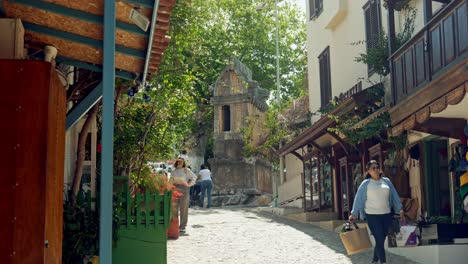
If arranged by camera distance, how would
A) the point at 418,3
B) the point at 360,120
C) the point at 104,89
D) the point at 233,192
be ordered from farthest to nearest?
the point at 233,192
the point at 360,120
the point at 418,3
the point at 104,89

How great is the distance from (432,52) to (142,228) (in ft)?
17.2

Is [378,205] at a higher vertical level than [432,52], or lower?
lower

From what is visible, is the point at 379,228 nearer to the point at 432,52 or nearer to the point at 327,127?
the point at 432,52

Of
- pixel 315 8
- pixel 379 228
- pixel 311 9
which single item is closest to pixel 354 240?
pixel 379 228

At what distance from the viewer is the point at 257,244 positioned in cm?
1452

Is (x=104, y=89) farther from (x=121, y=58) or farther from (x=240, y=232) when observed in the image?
(x=240, y=232)

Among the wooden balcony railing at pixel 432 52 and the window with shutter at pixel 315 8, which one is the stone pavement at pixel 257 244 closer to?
the wooden balcony railing at pixel 432 52

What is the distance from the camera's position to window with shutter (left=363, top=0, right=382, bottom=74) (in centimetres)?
1695

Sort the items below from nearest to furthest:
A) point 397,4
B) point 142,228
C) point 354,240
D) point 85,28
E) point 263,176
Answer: point 85,28
point 142,228
point 354,240
point 397,4
point 263,176

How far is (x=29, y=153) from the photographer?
17.1 feet

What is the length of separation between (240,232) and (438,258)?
663cm

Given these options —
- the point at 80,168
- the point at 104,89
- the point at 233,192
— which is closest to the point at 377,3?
the point at 80,168

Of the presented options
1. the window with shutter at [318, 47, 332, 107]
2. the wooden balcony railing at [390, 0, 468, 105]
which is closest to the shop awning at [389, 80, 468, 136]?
the wooden balcony railing at [390, 0, 468, 105]

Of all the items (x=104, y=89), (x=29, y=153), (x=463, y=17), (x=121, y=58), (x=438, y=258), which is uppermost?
(x=463, y=17)
